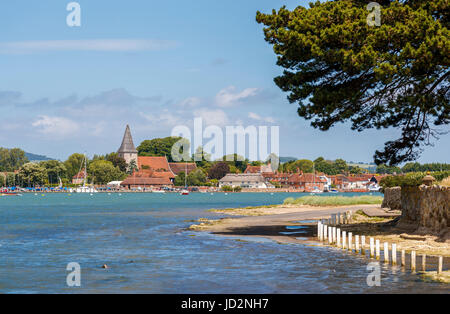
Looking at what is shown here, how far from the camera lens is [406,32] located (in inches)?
1209

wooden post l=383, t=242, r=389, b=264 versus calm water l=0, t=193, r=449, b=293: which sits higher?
wooden post l=383, t=242, r=389, b=264

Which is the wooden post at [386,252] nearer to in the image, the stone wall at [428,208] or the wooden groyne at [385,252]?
the wooden groyne at [385,252]

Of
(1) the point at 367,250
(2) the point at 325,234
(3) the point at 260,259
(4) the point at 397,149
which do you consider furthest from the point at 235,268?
(4) the point at 397,149

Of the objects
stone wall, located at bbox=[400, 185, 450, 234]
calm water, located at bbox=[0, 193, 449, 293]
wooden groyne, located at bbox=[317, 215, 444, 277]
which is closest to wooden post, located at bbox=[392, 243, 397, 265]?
wooden groyne, located at bbox=[317, 215, 444, 277]

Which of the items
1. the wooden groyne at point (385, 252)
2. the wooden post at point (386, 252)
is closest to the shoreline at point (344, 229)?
the wooden groyne at point (385, 252)

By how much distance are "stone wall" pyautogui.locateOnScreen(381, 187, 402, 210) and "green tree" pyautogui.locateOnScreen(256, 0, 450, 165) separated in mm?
24452

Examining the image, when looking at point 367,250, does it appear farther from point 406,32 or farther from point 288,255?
point 406,32

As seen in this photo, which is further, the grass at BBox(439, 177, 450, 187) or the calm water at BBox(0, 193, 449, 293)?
the grass at BBox(439, 177, 450, 187)

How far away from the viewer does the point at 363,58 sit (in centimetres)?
3047

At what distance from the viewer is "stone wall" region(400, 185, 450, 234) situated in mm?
35062

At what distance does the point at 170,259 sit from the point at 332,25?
1605cm

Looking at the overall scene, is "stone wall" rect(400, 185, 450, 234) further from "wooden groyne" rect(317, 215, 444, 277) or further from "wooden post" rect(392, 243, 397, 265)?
"wooden post" rect(392, 243, 397, 265)
